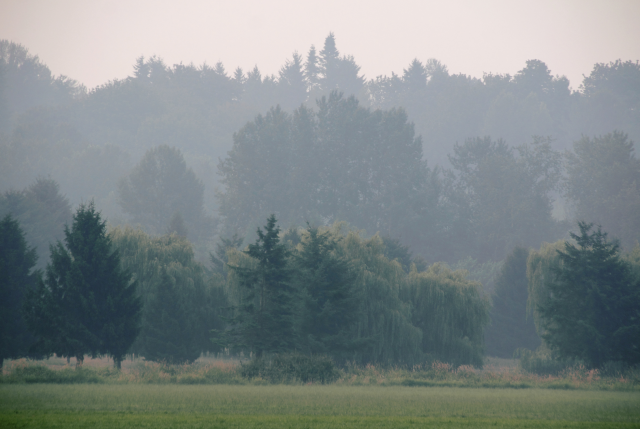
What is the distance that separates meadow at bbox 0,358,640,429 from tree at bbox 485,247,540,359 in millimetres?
19814

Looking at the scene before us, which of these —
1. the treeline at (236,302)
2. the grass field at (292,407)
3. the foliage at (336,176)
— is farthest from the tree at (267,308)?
the foliage at (336,176)

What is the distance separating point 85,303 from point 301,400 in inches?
552

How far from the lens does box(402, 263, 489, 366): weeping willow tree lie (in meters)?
39.8

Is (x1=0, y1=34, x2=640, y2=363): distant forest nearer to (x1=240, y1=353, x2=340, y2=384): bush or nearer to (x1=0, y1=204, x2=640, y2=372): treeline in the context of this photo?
(x1=0, y1=204, x2=640, y2=372): treeline

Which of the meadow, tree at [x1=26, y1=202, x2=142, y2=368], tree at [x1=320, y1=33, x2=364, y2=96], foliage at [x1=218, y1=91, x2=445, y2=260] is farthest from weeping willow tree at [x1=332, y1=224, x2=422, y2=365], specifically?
tree at [x1=320, y1=33, x2=364, y2=96]

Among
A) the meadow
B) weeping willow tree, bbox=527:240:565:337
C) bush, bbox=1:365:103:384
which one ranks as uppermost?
weeping willow tree, bbox=527:240:565:337

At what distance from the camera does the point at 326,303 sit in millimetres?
34094

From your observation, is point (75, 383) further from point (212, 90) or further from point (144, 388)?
point (212, 90)

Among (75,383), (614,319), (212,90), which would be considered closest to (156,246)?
(75,383)

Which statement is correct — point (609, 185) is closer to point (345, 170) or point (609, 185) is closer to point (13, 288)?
point (345, 170)

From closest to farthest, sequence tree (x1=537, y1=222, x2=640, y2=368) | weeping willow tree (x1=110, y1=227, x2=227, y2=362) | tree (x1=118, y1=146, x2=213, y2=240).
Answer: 1. tree (x1=537, y1=222, x2=640, y2=368)
2. weeping willow tree (x1=110, y1=227, x2=227, y2=362)
3. tree (x1=118, y1=146, x2=213, y2=240)

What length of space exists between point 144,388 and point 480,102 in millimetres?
111067

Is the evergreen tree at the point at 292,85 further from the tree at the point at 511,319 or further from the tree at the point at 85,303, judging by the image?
the tree at the point at 85,303

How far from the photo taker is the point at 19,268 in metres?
34.6
